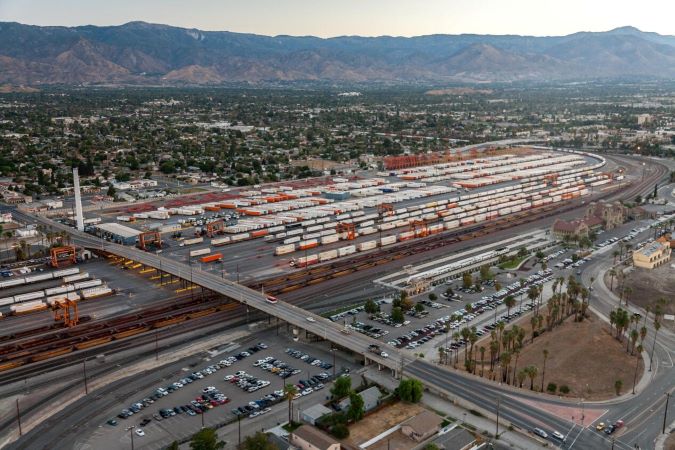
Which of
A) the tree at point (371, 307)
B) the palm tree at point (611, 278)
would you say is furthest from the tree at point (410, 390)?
the palm tree at point (611, 278)

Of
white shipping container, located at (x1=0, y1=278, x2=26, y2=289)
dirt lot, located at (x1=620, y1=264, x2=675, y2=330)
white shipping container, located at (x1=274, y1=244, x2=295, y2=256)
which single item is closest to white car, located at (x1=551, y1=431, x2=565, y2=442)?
dirt lot, located at (x1=620, y1=264, x2=675, y2=330)

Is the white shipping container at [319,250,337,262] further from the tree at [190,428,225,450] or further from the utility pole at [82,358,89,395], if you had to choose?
the tree at [190,428,225,450]

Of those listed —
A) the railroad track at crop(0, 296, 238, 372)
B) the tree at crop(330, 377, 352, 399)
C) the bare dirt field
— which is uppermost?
the tree at crop(330, 377, 352, 399)

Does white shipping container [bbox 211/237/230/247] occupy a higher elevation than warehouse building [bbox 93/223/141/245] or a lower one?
lower

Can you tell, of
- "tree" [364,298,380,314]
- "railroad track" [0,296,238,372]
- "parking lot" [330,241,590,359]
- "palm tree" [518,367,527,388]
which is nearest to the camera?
"palm tree" [518,367,527,388]

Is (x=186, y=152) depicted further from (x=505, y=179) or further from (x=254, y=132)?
(x=505, y=179)

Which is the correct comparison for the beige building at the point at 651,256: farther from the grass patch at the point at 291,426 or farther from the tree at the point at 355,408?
the grass patch at the point at 291,426

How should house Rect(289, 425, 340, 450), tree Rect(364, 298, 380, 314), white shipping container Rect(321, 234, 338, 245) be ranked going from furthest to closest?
white shipping container Rect(321, 234, 338, 245) < tree Rect(364, 298, 380, 314) < house Rect(289, 425, 340, 450)

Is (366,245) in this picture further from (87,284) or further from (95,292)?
(87,284)
